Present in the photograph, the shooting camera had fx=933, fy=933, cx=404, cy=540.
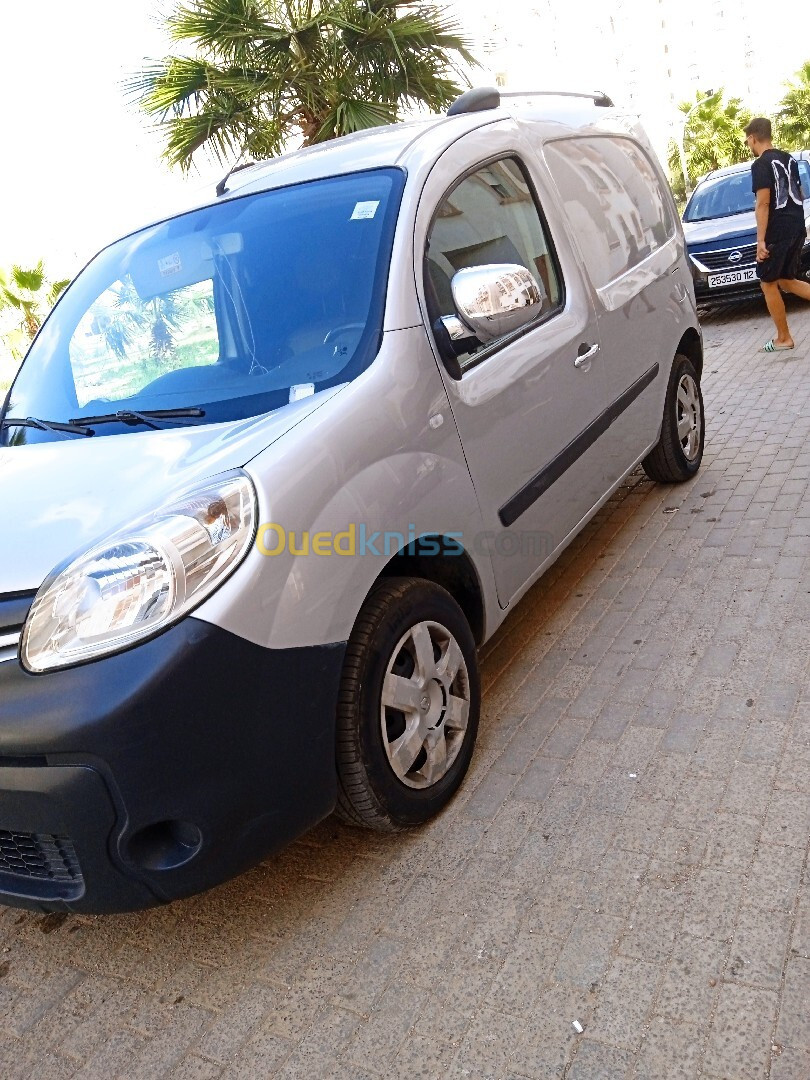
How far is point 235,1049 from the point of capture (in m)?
2.09

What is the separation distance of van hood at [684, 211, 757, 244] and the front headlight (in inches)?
353

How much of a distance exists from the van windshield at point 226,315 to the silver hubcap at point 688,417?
8.02 ft

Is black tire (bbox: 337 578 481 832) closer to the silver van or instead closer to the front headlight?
the silver van

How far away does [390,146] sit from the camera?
310cm

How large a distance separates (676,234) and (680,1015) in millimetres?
4089

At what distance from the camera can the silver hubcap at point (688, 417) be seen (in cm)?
485

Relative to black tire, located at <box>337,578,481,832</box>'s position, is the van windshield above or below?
above

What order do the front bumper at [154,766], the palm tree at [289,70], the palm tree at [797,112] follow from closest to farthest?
the front bumper at [154,766]
the palm tree at [289,70]
the palm tree at [797,112]

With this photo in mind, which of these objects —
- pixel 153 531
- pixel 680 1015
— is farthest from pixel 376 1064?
pixel 153 531

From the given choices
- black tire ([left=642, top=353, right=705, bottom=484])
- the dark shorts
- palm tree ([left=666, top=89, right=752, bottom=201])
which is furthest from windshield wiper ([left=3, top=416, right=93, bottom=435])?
palm tree ([left=666, top=89, right=752, bottom=201])

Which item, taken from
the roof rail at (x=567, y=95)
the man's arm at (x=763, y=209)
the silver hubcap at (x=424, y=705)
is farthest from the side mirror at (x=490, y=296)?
the man's arm at (x=763, y=209)

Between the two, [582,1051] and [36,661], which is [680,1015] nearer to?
[582,1051]

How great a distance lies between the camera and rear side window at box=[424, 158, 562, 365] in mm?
2883

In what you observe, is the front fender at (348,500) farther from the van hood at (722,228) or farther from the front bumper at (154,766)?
the van hood at (722,228)
